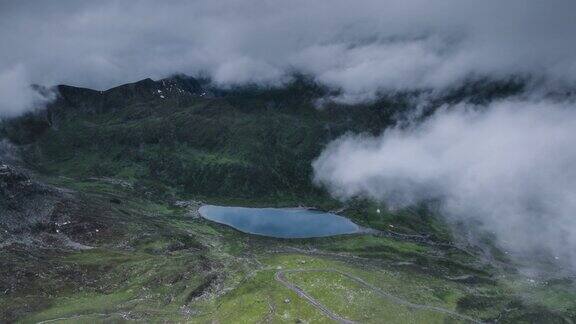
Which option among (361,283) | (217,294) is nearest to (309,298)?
(361,283)

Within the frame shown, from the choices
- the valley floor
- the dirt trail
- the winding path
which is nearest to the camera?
the valley floor

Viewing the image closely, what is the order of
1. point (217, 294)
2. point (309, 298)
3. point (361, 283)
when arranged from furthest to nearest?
point (361, 283) → point (217, 294) → point (309, 298)

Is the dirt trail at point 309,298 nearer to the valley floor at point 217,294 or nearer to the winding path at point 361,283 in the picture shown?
the winding path at point 361,283

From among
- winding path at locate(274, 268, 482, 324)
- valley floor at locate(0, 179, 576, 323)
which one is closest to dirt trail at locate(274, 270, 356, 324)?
winding path at locate(274, 268, 482, 324)

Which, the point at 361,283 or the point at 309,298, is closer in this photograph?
the point at 309,298

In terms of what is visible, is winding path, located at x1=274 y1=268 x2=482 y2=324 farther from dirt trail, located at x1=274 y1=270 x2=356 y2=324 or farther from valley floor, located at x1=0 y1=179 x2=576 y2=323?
valley floor, located at x1=0 y1=179 x2=576 y2=323

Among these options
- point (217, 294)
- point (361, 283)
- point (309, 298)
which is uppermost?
point (361, 283)

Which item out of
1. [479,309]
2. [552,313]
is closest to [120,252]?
[479,309]

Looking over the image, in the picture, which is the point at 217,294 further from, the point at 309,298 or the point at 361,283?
the point at 361,283

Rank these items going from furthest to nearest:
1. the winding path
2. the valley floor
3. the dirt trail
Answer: the winding path, the dirt trail, the valley floor

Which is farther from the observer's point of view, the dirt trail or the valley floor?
the dirt trail

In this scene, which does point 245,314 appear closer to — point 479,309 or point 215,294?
point 215,294
